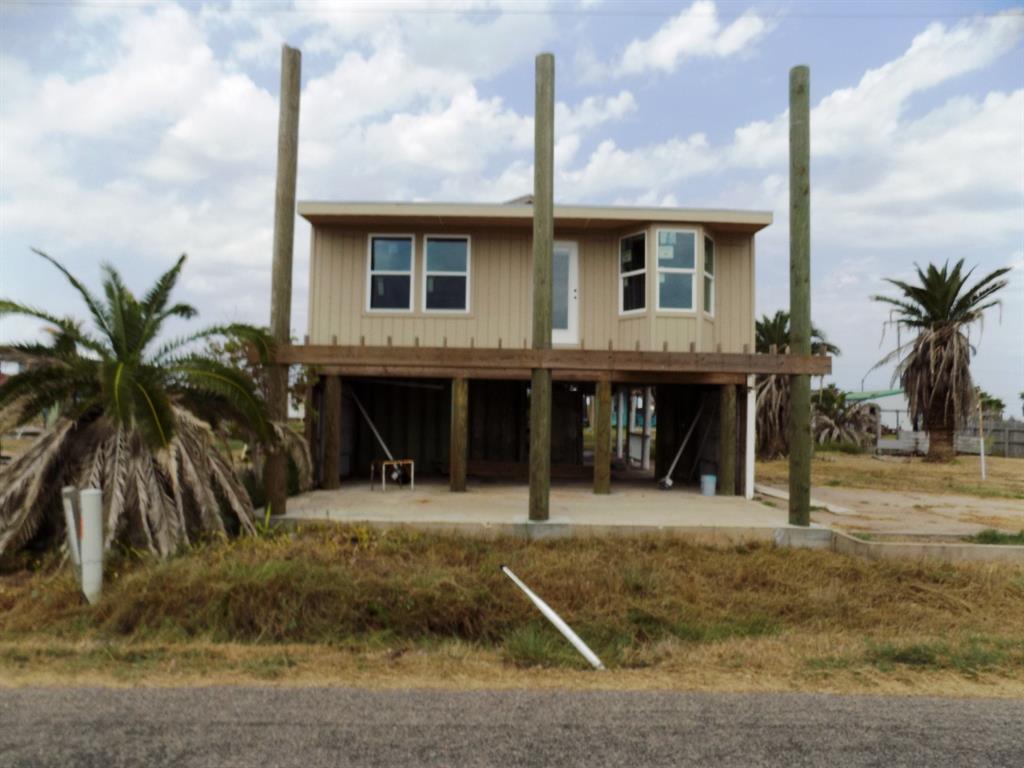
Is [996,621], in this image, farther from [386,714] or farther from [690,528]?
[386,714]

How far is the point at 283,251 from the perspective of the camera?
9.52 meters

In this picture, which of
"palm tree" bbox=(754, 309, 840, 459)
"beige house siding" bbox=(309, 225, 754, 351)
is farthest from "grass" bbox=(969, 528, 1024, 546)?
"palm tree" bbox=(754, 309, 840, 459)

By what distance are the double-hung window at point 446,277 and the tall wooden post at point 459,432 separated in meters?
1.89

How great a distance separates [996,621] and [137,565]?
8346 millimetres

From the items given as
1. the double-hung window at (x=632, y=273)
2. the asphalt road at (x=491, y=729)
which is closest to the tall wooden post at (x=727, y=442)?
the double-hung window at (x=632, y=273)

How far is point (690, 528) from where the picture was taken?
9.38m

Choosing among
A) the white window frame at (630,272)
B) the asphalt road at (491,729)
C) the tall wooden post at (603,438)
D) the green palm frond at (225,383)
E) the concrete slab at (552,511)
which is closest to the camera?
the asphalt road at (491,729)

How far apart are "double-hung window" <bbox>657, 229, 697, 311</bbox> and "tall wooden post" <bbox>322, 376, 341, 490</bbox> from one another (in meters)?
5.62

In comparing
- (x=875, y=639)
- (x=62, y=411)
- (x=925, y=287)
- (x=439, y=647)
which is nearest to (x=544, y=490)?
(x=439, y=647)

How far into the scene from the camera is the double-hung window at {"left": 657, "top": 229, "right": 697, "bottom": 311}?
12859 mm

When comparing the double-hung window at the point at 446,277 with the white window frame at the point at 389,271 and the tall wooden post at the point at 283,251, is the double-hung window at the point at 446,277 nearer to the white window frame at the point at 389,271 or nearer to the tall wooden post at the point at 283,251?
the white window frame at the point at 389,271

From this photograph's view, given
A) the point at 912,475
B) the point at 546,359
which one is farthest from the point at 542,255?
the point at 912,475

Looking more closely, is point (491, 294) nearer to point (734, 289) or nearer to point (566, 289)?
point (566, 289)

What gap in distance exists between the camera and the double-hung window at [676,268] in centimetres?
1286
